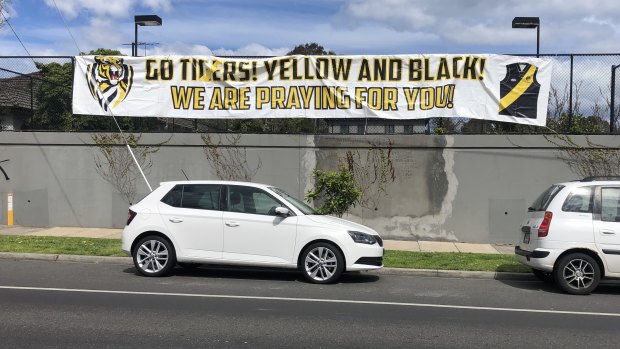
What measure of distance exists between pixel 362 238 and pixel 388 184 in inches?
215

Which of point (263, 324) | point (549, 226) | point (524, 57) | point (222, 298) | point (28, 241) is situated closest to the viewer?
point (263, 324)

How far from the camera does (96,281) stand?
332 inches

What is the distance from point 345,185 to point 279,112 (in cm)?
330

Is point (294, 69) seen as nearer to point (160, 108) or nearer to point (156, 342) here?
point (160, 108)

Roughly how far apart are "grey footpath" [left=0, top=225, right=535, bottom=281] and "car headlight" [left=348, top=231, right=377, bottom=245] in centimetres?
134

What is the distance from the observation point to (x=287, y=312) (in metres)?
6.60

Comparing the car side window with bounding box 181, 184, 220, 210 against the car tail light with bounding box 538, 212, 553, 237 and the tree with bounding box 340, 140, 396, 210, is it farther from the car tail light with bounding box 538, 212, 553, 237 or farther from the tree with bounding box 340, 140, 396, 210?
the tree with bounding box 340, 140, 396, 210

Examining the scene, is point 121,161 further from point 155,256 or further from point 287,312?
point 287,312

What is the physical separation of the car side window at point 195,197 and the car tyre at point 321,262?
5.60 feet

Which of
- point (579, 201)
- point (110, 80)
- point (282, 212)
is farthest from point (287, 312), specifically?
point (110, 80)

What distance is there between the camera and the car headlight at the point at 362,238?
27.8ft

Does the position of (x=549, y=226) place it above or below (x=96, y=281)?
above

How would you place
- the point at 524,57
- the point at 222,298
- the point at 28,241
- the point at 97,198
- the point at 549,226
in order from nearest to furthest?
1. the point at 222,298
2. the point at 549,226
3. the point at 28,241
4. the point at 524,57
5. the point at 97,198

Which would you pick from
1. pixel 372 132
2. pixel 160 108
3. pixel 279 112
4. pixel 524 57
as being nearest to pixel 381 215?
pixel 372 132
